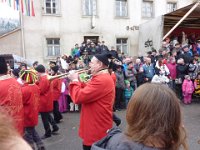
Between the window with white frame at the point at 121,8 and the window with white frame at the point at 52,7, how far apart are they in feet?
14.3

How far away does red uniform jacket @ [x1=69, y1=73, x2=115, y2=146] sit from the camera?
4023 mm

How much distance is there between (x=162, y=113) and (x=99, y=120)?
2.27 meters

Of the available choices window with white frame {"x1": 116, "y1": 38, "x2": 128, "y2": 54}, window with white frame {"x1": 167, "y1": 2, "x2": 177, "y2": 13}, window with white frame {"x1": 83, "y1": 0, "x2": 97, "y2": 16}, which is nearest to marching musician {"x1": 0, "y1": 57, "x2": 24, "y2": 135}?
window with white frame {"x1": 83, "y1": 0, "x2": 97, "y2": 16}

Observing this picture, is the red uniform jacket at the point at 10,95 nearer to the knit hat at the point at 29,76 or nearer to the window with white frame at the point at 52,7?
the knit hat at the point at 29,76

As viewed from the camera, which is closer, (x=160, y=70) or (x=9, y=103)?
(x=9, y=103)

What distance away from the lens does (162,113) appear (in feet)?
6.42

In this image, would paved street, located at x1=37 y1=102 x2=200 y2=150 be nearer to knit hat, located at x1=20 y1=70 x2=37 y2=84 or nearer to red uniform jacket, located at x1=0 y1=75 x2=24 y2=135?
knit hat, located at x1=20 y1=70 x2=37 y2=84

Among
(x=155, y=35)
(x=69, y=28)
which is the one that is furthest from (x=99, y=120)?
(x=69, y=28)

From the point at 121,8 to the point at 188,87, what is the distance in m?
12.0

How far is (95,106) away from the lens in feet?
13.5

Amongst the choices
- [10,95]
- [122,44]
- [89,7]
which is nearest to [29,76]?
[10,95]

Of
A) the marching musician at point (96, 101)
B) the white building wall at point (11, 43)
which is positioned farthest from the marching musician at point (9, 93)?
the white building wall at point (11, 43)

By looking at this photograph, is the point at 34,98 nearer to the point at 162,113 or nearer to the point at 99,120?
the point at 99,120

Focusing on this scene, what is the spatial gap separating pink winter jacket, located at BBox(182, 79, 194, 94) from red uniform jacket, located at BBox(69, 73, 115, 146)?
25.5 feet
